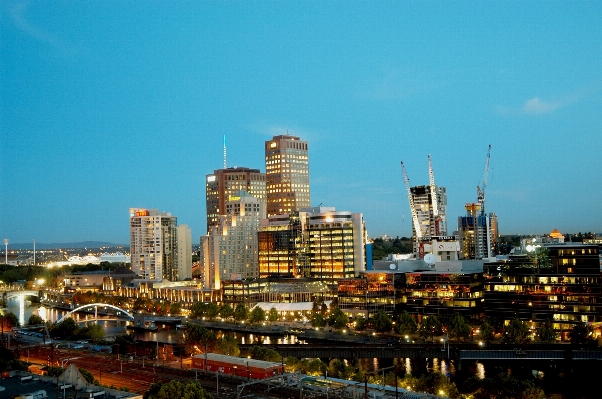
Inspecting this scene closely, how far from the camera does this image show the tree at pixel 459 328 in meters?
74.1

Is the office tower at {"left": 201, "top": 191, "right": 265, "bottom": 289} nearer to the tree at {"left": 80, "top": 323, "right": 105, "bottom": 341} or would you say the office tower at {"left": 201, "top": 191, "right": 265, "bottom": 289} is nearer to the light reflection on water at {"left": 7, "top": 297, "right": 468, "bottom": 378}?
the light reflection on water at {"left": 7, "top": 297, "right": 468, "bottom": 378}

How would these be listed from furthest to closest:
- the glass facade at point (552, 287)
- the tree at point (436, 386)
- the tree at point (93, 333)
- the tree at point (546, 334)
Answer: the tree at point (93, 333), the glass facade at point (552, 287), the tree at point (546, 334), the tree at point (436, 386)

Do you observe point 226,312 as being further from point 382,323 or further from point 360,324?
point 382,323

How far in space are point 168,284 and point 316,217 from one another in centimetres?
3319

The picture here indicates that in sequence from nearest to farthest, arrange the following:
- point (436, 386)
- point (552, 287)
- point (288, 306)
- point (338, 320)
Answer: point (436, 386)
point (552, 287)
point (338, 320)
point (288, 306)

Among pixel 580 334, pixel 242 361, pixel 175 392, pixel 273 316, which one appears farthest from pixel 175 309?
pixel 175 392

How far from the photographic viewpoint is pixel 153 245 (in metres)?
158

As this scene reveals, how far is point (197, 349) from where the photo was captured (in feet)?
227

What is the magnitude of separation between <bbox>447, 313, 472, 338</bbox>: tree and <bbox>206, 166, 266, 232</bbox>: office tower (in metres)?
109

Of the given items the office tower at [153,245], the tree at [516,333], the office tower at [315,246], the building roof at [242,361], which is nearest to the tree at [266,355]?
the building roof at [242,361]

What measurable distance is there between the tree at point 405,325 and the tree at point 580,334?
16.7 meters

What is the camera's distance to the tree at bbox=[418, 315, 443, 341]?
76.4 metres

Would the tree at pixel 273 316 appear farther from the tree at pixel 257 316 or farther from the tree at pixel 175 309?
the tree at pixel 175 309

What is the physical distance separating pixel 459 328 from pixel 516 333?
247 inches
